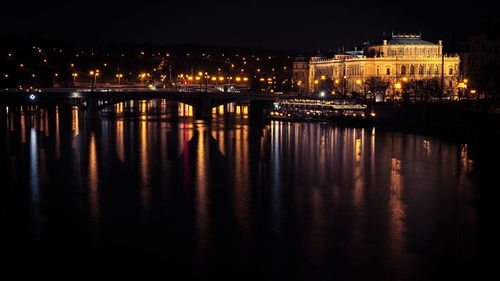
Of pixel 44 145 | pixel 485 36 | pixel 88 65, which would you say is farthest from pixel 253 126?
pixel 88 65

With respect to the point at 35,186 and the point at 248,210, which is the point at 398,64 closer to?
A: the point at 35,186

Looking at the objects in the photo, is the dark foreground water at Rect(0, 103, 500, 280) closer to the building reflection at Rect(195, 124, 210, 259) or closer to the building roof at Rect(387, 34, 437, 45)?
the building reflection at Rect(195, 124, 210, 259)

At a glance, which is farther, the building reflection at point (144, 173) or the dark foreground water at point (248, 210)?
the building reflection at point (144, 173)

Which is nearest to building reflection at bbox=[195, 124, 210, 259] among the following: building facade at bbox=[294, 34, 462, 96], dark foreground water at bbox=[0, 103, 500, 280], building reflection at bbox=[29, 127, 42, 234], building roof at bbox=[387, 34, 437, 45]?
dark foreground water at bbox=[0, 103, 500, 280]

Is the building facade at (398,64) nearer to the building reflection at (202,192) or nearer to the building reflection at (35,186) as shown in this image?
the building reflection at (202,192)

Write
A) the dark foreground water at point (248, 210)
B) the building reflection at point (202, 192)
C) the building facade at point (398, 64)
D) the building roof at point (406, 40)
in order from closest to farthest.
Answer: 1. the dark foreground water at point (248, 210)
2. the building reflection at point (202, 192)
3. the building facade at point (398, 64)
4. the building roof at point (406, 40)

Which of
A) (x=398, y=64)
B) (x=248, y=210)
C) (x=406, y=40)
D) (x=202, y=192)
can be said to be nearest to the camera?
(x=248, y=210)

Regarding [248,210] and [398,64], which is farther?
[398,64]

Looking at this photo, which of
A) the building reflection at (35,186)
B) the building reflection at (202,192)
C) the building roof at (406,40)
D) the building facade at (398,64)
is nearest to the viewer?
the building reflection at (202,192)

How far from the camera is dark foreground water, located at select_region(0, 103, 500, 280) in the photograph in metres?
13.1

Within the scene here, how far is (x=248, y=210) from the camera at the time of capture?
55.6ft

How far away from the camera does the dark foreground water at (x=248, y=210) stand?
13055mm

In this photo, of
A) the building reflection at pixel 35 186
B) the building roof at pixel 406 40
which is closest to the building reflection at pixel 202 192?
the building reflection at pixel 35 186

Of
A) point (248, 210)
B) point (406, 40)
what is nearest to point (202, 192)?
point (248, 210)
